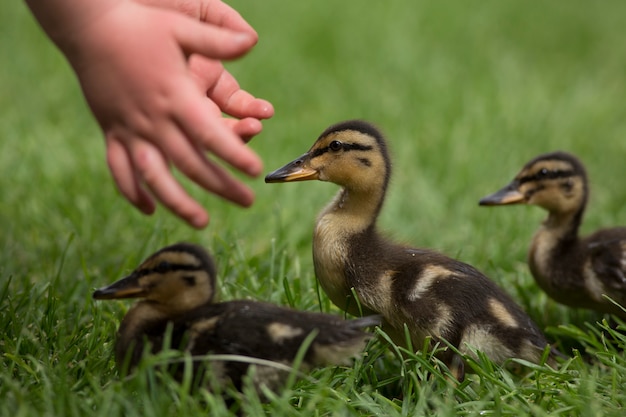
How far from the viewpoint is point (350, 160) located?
3.30 metres

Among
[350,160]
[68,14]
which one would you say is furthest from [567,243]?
[68,14]

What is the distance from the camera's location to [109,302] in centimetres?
345

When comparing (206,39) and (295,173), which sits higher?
(206,39)

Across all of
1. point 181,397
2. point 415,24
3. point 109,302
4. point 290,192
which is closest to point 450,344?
point 181,397

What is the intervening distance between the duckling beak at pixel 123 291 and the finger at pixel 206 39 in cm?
80

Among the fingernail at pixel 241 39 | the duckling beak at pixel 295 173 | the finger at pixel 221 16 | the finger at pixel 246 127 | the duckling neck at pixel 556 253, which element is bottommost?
the duckling neck at pixel 556 253

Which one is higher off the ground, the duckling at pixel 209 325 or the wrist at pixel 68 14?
the wrist at pixel 68 14

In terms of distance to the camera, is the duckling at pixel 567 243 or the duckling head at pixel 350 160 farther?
the duckling at pixel 567 243

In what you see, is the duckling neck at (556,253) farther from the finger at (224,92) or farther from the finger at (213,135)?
the finger at (213,135)

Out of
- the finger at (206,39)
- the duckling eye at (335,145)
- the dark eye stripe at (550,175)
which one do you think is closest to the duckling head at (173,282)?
the finger at (206,39)

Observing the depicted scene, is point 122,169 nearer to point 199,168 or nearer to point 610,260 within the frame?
point 199,168

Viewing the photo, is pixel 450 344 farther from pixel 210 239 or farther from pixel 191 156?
pixel 210 239

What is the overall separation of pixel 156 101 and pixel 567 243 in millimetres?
2474

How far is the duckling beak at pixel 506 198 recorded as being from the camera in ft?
13.7
